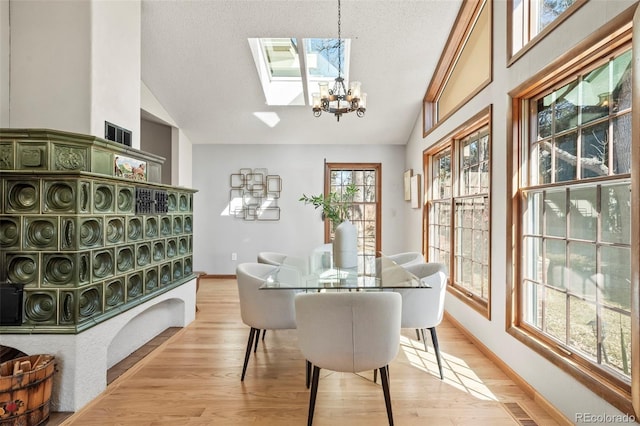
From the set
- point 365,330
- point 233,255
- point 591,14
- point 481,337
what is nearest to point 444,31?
point 591,14

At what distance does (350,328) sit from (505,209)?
5.48ft

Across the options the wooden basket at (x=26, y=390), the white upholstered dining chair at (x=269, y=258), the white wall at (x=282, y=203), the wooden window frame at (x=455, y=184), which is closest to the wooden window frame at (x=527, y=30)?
the wooden window frame at (x=455, y=184)

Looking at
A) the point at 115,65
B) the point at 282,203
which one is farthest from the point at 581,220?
the point at 282,203

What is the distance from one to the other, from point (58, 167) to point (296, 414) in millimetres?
2203

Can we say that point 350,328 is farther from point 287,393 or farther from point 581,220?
point 581,220

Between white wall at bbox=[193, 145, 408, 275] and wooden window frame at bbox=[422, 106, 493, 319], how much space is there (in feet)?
3.99

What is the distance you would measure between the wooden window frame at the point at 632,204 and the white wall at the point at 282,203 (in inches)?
140

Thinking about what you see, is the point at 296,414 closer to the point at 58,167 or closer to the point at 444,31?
the point at 58,167

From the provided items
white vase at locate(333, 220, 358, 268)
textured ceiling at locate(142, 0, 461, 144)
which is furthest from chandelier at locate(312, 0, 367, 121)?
white vase at locate(333, 220, 358, 268)

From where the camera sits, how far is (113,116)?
2.76 meters

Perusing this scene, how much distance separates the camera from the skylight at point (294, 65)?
169 inches

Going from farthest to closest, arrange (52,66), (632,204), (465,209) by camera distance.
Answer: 1. (465,209)
2. (52,66)
3. (632,204)

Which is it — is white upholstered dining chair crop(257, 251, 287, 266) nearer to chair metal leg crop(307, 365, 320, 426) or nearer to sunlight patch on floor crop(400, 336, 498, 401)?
sunlight patch on floor crop(400, 336, 498, 401)

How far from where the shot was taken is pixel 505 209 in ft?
8.39
